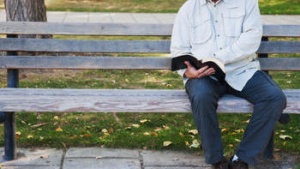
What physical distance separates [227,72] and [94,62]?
42.4 inches

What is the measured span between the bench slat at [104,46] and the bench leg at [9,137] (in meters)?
0.56

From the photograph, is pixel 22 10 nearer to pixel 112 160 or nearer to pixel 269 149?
pixel 112 160

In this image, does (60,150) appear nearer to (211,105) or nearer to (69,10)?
(211,105)

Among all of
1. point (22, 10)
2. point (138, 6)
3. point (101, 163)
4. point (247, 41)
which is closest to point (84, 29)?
point (101, 163)

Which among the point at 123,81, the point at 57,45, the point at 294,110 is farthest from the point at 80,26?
the point at 123,81

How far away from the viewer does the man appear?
13.7ft

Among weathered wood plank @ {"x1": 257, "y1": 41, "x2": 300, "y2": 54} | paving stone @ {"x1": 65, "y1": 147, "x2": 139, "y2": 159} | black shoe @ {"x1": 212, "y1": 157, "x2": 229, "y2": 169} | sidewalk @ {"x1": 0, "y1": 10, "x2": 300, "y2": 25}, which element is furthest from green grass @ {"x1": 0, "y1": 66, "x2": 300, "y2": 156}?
sidewalk @ {"x1": 0, "y1": 10, "x2": 300, "y2": 25}

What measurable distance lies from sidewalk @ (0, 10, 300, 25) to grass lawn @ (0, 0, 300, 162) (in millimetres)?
5679

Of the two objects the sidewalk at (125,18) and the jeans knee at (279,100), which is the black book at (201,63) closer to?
the jeans knee at (279,100)

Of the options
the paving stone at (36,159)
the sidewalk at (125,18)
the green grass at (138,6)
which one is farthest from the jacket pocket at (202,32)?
the green grass at (138,6)

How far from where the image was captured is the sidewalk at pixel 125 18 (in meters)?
13.1

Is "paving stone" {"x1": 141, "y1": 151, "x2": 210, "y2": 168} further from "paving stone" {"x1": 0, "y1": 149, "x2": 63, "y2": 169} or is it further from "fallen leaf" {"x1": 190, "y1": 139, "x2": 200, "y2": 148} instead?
"paving stone" {"x1": 0, "y1": 149, "x2": 63, "y2": 169}

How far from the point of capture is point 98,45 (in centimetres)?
486

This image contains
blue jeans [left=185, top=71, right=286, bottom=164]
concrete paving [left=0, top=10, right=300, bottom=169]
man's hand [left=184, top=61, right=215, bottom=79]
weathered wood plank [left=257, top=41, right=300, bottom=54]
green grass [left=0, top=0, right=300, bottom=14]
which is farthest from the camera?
green grass [left=0, top=0, right=300, bottom=14]
